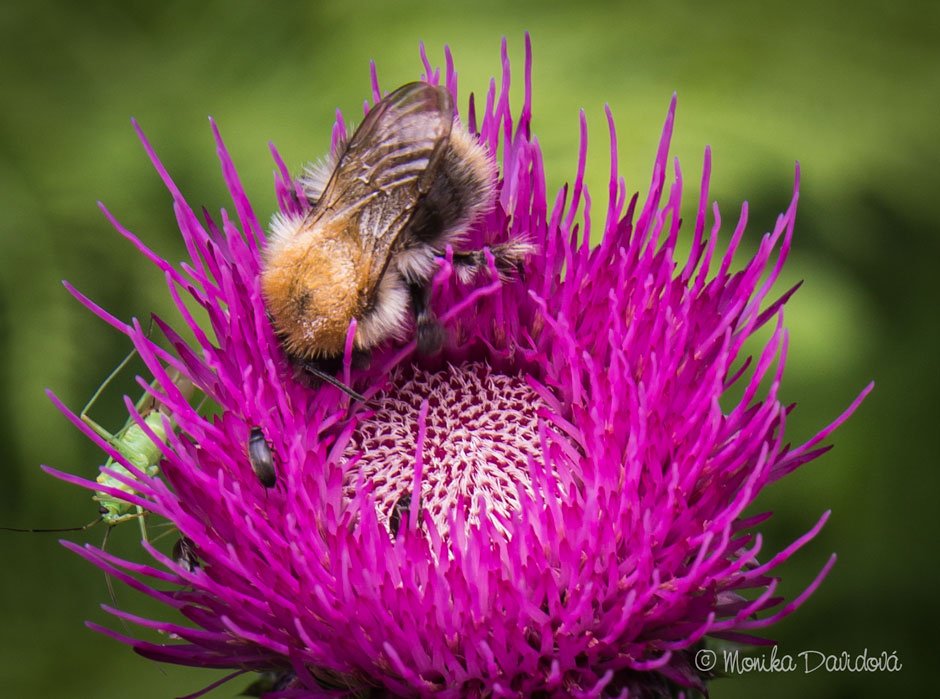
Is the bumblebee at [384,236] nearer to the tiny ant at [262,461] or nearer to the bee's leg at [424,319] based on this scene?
the bee's leg at [424,319]

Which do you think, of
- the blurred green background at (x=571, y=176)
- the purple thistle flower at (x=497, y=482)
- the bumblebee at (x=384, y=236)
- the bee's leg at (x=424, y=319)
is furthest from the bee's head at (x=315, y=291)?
the blurred green background at (x=571, y=176)

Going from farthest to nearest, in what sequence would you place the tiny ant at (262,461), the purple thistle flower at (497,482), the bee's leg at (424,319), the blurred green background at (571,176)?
the blurred green background at (571,176) < the bee's leg at (424,319) < the tiny ant at (262,461) < the purple thistle flower at (497,482)

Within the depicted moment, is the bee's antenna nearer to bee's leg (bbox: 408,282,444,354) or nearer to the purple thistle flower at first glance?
the purple thistle flower

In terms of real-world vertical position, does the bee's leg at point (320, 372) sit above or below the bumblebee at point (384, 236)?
below

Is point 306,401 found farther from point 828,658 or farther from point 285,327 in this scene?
point 828,658

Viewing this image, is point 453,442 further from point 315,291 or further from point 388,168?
point 388,168

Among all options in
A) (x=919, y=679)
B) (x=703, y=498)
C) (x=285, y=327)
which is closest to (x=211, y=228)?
(x=285, y=327)
